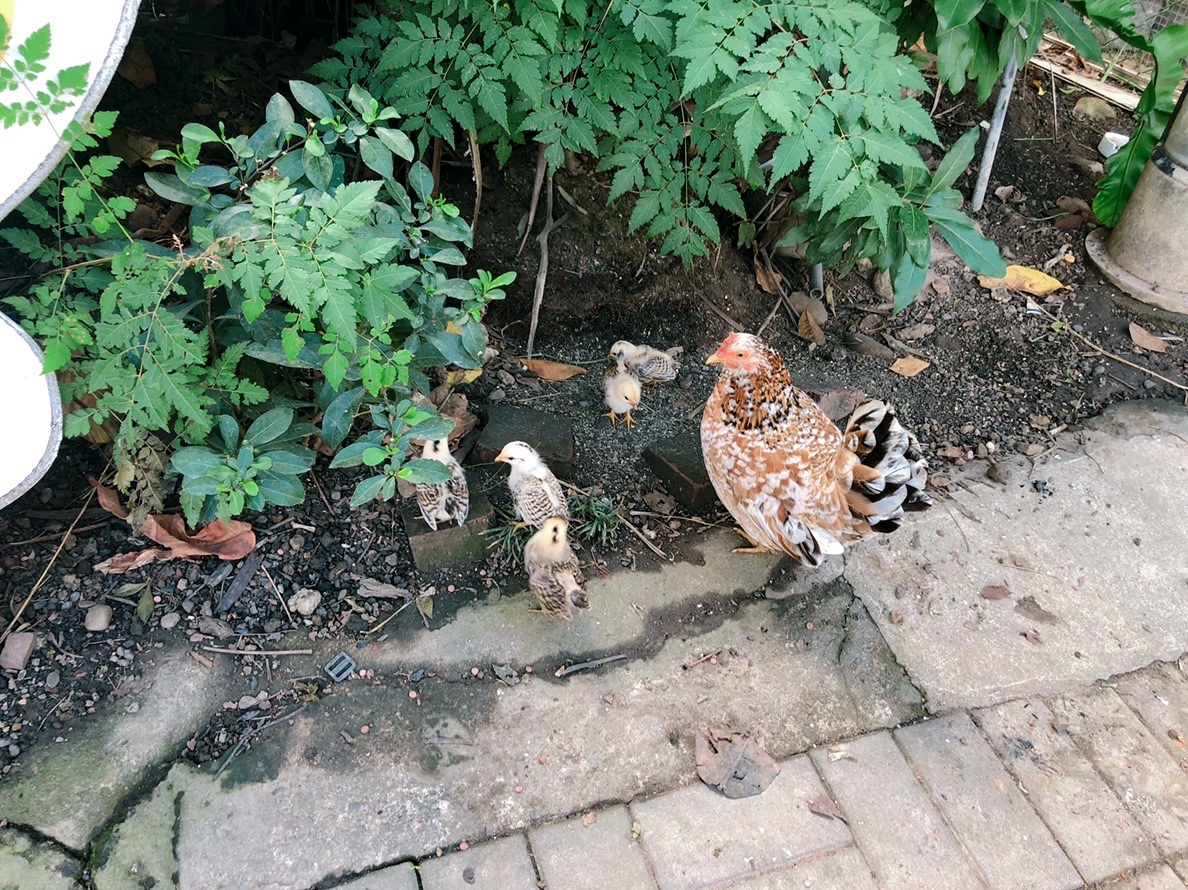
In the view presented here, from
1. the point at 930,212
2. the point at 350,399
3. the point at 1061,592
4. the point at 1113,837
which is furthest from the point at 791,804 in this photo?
the point at 930,212

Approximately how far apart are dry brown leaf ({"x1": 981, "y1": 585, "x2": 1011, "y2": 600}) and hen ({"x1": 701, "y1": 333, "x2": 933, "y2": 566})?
560 mm

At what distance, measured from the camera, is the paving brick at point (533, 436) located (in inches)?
140

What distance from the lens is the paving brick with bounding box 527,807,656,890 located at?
8.30ft

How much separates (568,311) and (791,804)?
8.42 feet

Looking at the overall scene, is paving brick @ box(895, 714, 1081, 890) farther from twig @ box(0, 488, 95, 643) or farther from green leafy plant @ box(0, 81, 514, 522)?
twig @ box(0, 488, 95, 643)

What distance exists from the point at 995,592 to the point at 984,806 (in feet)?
3.08

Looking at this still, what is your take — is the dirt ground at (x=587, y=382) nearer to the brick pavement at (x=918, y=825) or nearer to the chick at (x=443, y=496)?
the chick at (x=443, y=496)

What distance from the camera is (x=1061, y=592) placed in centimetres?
342

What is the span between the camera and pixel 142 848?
2488 mm

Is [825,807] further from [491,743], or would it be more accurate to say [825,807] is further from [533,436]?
[533,436]

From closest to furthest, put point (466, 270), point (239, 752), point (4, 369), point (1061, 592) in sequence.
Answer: point (4, 369) → point (239, 752) → point (1061, 592) → point (466, 270)

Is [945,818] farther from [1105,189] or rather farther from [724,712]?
[1105,189]

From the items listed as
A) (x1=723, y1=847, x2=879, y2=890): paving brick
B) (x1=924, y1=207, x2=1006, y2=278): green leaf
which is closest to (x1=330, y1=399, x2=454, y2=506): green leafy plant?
(x1=723, y1=847, x2=879, y2=890): paving brick

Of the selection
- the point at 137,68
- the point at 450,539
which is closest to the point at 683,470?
the point at 450,539
